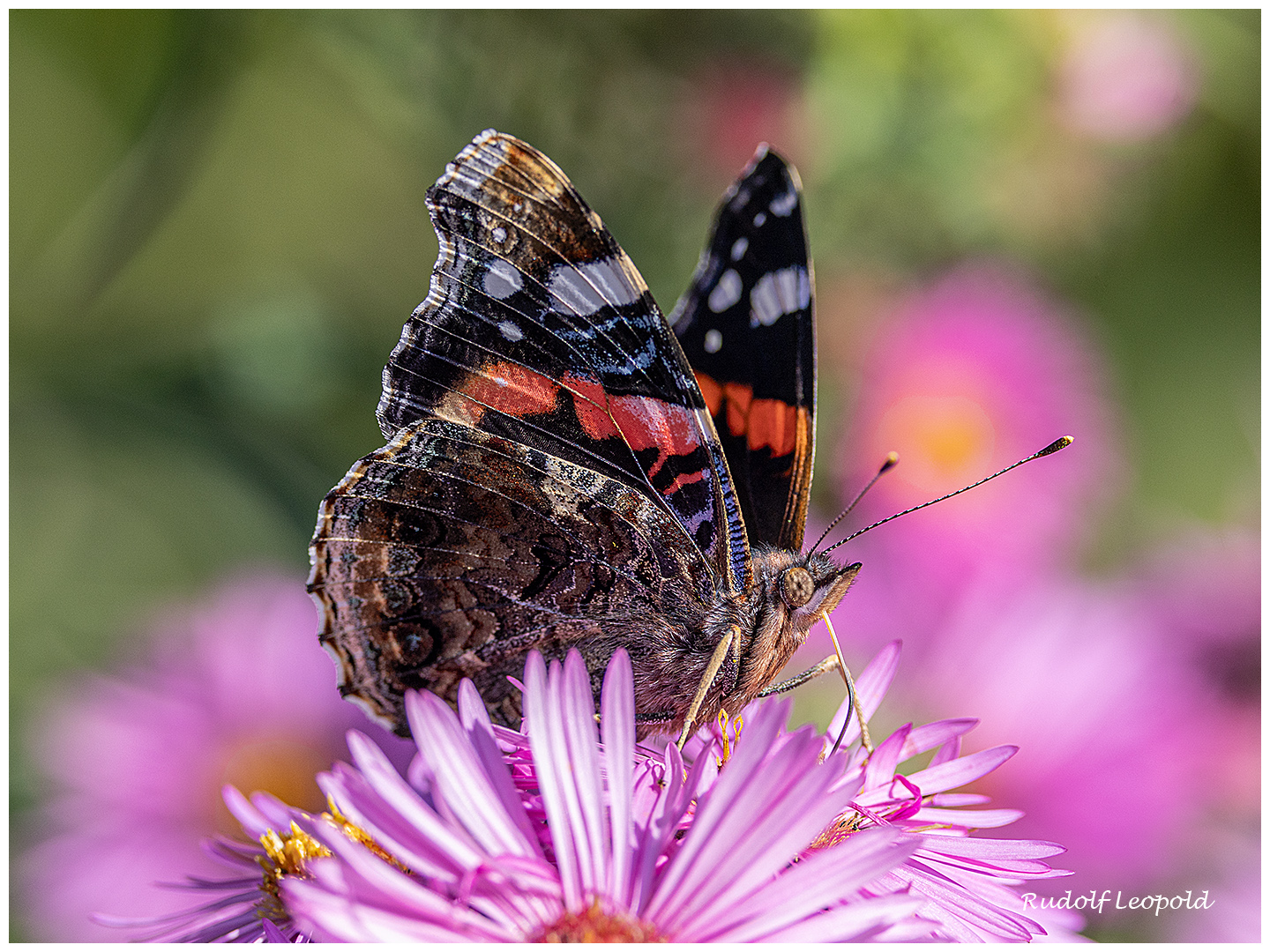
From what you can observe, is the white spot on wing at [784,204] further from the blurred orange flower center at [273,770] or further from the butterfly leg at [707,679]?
the blurred orange flower center at [273,770]

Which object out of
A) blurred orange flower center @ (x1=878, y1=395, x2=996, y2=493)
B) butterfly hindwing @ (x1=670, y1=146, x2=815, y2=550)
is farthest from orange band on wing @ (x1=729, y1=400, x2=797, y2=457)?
blurred orange flower center @ (x1=878, y1=395, x2=996, y2=493)

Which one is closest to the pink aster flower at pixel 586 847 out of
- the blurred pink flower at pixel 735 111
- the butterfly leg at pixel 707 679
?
the butterfly leg at pixel 707 679

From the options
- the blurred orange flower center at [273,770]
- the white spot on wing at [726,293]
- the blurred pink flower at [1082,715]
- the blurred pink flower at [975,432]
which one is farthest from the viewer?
the blurred pink flower at [975,432]

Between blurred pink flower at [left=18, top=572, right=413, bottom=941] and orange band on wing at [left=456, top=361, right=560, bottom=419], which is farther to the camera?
blurred pink flower at [left=18, top=572, right=413, bottom=941]

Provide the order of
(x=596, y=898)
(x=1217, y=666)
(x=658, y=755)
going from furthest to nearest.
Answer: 1. (x=1217, y=666)
2. (x=658, y=755)
3. (x=596, y=898)

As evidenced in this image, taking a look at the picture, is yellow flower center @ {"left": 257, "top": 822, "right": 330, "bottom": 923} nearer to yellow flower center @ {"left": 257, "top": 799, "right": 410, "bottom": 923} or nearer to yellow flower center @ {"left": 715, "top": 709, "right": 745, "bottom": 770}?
yellow flower center @ {"left": 257, "top": 799, "right": 410, "bottom": 923}

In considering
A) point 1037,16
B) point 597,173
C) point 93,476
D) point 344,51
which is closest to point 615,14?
point 597,173

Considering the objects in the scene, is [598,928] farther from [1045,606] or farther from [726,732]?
[1045,606]

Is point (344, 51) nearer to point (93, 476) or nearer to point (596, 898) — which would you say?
point (93, 476)
